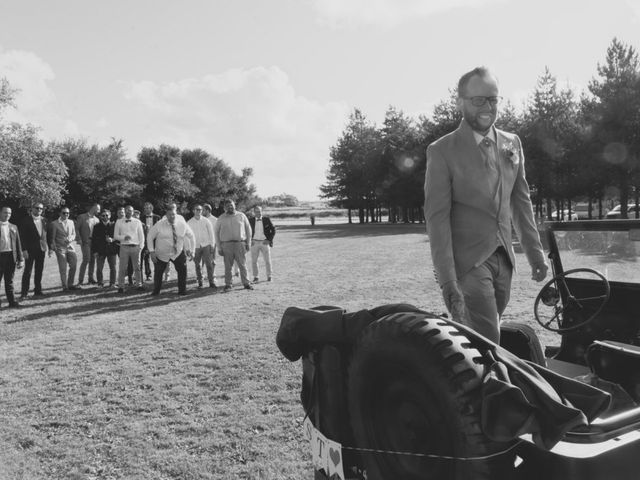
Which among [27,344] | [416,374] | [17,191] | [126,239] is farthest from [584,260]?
[17,191]

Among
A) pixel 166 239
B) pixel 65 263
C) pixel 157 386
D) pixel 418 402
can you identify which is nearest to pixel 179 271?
pixel 166 239

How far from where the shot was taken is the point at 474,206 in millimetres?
2822

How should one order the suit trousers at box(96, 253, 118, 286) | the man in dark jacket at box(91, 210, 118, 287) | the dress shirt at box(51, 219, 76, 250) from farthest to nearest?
1. the suit trousers at box(96, 253, 118, 286)
2. the man in dark jacket at box(91, 210, 118, 287)
3. the dress shirt at box(51, 219, 76, 250)

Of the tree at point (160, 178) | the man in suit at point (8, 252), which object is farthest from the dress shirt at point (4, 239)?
the tree at point (160, 178)

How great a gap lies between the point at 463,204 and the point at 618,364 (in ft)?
3.74

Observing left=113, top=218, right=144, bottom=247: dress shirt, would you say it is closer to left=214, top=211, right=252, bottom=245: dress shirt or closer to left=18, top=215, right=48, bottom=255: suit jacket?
left=18, top=215, right=48, bottom=255: suit jacket

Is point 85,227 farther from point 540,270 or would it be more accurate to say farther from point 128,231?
point 540,270

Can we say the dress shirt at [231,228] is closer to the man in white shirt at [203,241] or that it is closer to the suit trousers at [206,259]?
the man in white shirt at [203,241]

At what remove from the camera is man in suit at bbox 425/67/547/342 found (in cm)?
273

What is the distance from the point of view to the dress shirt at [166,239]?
11.4 m

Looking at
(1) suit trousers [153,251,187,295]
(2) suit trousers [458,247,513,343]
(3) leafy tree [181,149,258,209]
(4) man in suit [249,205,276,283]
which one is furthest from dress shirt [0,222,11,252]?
(3) leafy tree [181,149,258,209]

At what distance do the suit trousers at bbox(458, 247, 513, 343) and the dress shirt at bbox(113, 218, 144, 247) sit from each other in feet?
34.8

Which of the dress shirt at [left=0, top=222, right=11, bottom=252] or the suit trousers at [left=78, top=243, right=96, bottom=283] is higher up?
the dress shirt at [left=0, top=222, right=11, bottom=252]

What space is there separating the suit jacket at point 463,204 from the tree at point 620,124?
109ft
